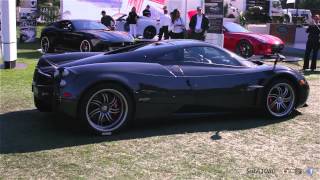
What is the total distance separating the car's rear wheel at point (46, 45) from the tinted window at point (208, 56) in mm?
11596

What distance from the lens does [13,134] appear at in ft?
20.3

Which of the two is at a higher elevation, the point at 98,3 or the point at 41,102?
the point at 98,3

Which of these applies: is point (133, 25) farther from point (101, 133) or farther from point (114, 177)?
point (114, 177)

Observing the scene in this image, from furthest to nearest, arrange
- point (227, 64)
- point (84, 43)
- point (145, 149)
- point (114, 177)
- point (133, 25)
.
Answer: point (133, 25)
point (84, 43)
point (227, 64)
point (145, 149)
point (114, 177)

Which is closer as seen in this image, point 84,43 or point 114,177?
point 114,177

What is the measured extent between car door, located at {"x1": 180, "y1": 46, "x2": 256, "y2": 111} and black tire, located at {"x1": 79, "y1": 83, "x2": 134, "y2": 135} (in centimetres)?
96

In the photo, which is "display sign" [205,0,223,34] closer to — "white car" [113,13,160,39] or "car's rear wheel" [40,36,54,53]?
"car's rear wheel" [40,36,54,53]

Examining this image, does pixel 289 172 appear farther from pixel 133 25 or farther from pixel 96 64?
pixel 133 25

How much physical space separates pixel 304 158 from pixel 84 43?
11.8m

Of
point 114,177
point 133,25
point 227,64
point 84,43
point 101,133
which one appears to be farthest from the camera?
point 133,25

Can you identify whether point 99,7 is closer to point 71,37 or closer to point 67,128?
point 71,37

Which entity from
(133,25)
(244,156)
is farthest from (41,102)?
(133,25)

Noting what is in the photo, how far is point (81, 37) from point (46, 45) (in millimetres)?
2153

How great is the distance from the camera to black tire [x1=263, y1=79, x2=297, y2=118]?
23.7 feet
